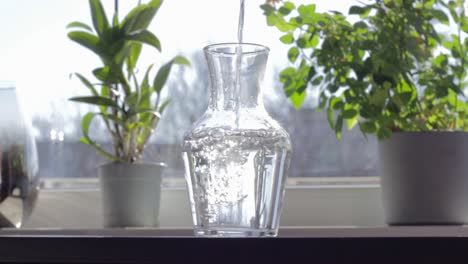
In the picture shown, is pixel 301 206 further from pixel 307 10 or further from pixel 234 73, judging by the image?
pixel 234 73

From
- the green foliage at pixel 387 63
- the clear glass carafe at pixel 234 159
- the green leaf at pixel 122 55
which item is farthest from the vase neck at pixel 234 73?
the green leaf at pixel 122 55

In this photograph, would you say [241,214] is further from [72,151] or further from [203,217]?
[72,151]

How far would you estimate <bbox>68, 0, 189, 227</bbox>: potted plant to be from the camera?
1033 mm

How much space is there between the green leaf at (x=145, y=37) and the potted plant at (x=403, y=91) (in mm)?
173

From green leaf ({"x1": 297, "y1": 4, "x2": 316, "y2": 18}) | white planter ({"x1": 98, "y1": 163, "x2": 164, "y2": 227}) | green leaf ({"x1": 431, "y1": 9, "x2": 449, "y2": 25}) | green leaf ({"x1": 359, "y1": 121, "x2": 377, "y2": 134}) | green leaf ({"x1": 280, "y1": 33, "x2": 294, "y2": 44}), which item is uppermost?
green leaf ({"x1": 297, "y1": 4, "x2": 316, "y2": 18})

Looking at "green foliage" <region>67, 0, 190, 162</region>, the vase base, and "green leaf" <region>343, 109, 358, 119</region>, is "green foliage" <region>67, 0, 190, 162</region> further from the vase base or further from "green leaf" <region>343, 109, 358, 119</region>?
the vase base

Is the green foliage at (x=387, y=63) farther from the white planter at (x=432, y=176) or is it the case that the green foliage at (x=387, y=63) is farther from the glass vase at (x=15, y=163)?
the glass vase at (x=15, y=163)

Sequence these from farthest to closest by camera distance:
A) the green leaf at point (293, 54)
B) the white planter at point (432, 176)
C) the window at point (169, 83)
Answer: the window at point (169, 83) → the green leaf at point (293, 54) → the white planter at point (432, 176)

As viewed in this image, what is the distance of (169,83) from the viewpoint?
126 centimetres

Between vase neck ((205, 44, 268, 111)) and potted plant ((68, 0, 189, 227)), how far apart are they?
40 cm

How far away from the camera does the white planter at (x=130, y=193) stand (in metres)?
1.03

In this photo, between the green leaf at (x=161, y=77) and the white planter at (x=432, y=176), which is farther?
the green leaf at (x=161, y=77)

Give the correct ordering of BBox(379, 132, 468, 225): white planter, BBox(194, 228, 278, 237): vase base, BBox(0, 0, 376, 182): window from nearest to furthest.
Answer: BBox(194, 228, 278, 237): vase base < BBox(379, 132, 468, 225): white planter < BBox(0, 0, 376, 182): window
